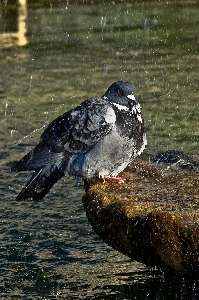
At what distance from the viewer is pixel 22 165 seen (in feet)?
20.0

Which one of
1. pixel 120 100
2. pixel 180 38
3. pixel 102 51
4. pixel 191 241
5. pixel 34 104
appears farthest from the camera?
pixel 180 38

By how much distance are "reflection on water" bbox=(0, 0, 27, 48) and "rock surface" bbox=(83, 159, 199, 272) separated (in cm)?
897

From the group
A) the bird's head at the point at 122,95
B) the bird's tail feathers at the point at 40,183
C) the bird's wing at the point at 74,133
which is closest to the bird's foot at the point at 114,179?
the bird's wing at the point at 74,133

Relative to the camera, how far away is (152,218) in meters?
4.66

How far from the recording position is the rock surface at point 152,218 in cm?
461

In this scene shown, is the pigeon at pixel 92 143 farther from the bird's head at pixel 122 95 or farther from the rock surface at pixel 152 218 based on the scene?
the rock surface at pixel 152 218

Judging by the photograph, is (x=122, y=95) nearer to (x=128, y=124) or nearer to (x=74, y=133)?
(x=128, y=124)

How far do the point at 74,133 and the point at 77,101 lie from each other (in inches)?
170

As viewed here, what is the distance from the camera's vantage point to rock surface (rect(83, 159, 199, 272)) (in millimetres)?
4609

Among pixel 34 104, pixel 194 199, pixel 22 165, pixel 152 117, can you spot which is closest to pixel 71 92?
pixel 34 104

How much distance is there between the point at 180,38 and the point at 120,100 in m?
8.57

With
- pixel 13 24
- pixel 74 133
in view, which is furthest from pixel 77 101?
pixel 13 24

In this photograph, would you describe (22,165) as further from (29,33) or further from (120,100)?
(29,33)

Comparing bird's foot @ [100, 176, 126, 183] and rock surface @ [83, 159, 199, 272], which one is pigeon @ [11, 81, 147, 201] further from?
rock surface @ [83, 159, 199, 272]
